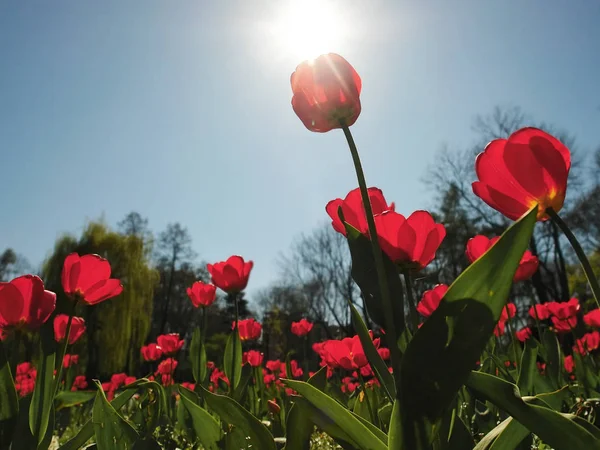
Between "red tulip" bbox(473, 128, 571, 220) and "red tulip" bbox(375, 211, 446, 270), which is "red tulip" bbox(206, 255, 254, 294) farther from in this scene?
"red tulip" bbox(473, 128, 571, 220)

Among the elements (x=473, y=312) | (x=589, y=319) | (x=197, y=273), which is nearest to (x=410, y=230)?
(x=473, y=312)

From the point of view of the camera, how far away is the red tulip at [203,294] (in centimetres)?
246

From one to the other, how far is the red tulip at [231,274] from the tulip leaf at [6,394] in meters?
Result: 1.02

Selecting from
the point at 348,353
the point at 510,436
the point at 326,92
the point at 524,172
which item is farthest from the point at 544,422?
the point at 348,353

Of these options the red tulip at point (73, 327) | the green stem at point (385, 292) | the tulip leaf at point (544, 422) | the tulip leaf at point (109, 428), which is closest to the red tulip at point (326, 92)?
the green stem at point (385, 292)

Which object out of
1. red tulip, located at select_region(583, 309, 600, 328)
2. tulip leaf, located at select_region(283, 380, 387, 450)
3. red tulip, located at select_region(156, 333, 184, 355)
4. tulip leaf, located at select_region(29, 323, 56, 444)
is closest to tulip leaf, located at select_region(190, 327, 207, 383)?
tulip leaf, located at select_region(29, 323, 56, 444)

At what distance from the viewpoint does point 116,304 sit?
1184 centimetres

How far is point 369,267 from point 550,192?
30 centimetres

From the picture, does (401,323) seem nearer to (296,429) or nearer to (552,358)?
(296,429)

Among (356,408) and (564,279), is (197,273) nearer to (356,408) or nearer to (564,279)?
(564,279)

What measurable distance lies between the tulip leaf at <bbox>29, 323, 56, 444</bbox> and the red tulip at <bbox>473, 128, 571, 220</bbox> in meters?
1.07

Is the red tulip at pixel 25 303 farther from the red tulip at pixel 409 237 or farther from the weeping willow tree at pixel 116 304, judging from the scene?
the weeping willow tree at pixel 116 304

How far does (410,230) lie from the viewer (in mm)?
803

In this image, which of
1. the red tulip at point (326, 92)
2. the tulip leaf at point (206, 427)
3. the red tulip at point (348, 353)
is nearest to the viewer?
the red tulip at point (326, 92)
